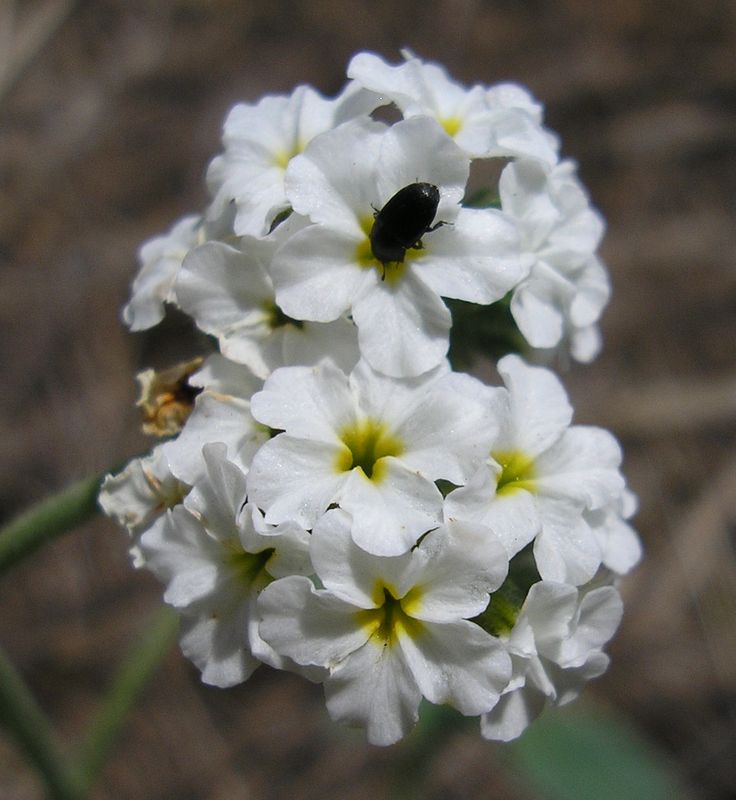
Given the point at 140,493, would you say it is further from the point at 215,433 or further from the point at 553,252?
the point at 553,252

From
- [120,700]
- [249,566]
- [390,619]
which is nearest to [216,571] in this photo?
[249,566]

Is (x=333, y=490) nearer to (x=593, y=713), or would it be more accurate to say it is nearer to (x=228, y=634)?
(x=228, y=634)

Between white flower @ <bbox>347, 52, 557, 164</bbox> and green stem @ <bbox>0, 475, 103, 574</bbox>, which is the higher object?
white flower @ <bbox>347, 52, 557, 164</bbox>

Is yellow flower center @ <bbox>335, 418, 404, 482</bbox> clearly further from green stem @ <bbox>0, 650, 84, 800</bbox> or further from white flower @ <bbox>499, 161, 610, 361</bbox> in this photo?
green stem @ <bbox>0, 650, 84, 800</bbox>

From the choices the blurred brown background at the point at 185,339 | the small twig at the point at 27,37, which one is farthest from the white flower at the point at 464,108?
the small twig at the point at 27,37

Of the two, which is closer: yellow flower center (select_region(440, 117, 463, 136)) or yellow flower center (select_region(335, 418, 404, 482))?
yellow flower center (select_region(335, 418, 404, 482))

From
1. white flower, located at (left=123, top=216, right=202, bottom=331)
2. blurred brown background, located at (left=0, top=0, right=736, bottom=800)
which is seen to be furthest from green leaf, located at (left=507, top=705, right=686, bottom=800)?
white flower, located at (left=123, top=216, right=202, bottom=331)
